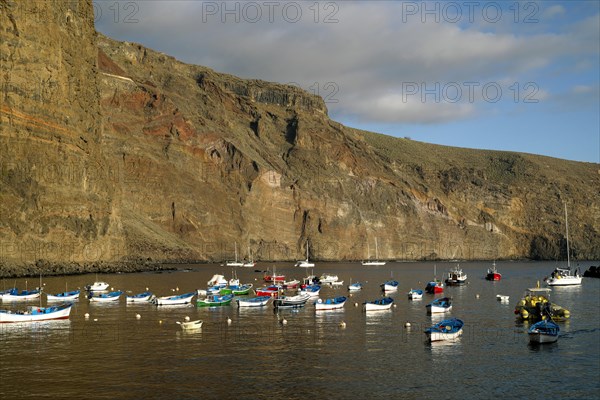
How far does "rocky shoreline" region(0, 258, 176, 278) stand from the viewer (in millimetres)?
104000

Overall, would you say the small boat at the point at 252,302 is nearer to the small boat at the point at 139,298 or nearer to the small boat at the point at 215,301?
the small boat at the point at 215,301

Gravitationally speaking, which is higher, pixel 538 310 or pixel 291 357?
pixel 538 310

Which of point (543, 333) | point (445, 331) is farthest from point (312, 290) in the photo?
point (543, 333)

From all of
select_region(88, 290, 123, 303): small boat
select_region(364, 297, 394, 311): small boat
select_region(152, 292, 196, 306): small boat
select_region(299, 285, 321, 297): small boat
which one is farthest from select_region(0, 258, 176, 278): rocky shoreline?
select_region(364, 297, 394, 311): small boat

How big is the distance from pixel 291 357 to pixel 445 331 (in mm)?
12684

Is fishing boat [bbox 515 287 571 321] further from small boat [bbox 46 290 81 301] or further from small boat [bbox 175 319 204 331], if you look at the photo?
small boat [bbox 46 290 81 301]

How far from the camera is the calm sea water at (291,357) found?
3359cm

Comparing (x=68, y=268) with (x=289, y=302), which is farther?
(x=68, y=268)

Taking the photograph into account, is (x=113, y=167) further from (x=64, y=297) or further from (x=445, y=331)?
(x=445, y=331)

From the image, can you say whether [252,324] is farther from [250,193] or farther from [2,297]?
[250,193]

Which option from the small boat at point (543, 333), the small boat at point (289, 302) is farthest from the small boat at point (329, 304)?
the small boat at point (543, 333)

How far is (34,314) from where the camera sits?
57844 mm

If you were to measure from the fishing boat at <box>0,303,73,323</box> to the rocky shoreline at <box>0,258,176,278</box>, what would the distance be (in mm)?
47179

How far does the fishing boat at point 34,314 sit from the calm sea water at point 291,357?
4.59ft
